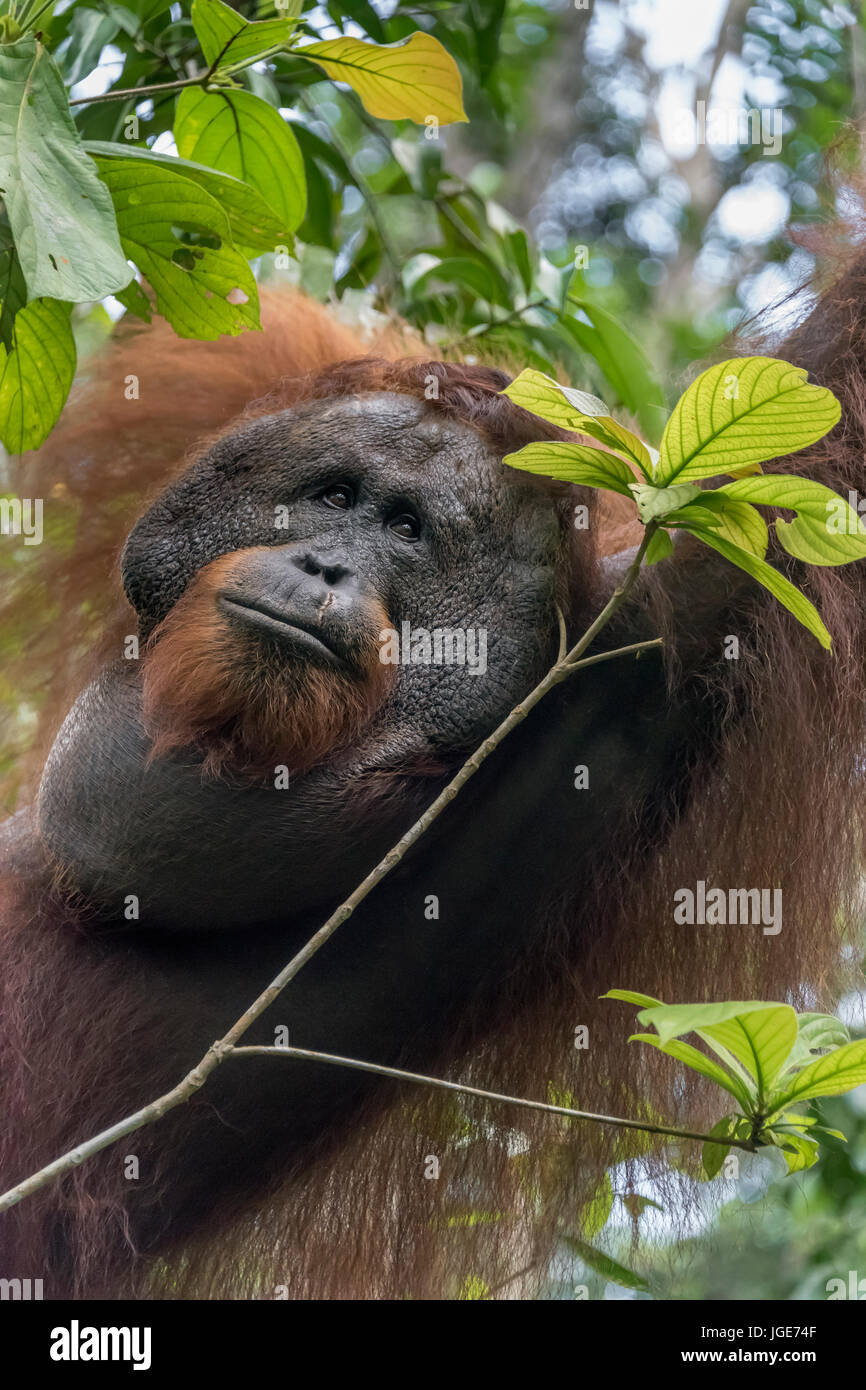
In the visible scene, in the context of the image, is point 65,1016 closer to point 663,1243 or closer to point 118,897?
point 118,897

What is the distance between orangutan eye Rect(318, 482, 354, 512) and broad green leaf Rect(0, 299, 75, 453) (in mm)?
547

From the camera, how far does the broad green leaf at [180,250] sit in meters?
1.92

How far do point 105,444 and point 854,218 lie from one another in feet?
5.29

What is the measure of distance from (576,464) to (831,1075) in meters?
0.85

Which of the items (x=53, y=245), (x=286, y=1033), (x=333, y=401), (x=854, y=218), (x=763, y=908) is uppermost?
(x=854, y=218)

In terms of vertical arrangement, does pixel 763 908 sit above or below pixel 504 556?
below

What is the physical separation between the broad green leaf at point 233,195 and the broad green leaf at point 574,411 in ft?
1.88

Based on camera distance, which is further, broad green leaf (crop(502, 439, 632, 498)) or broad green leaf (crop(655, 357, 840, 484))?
broad green leaf (crop(502, 439, 632, 498))

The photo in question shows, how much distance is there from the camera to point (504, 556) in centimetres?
246

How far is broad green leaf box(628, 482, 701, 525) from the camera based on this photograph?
1.71 m

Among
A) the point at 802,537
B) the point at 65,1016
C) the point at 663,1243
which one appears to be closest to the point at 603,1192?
the point at 663,1243

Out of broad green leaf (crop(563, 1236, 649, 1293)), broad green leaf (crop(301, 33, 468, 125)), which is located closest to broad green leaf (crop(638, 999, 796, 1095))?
broad green leaf (crop(563, 1236, 649, 1293))

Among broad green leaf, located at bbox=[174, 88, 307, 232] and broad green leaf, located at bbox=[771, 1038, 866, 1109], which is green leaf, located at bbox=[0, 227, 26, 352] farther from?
broad green leaf, located at bbox=[771, 1038, 866, 1109]

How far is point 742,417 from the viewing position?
168 centimetres
